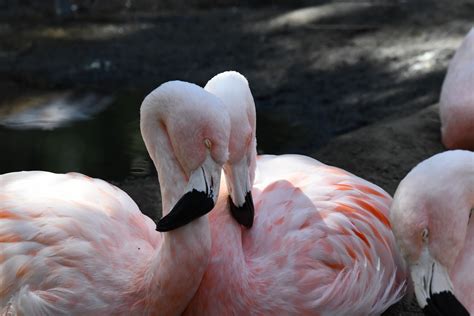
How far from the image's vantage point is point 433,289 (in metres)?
2.82

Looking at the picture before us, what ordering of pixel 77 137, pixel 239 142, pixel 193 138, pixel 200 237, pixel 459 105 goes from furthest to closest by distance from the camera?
pixel 77 137 → pixel 459 105 → pixel 239 142 → pixel 200 237 → pixel 193 138

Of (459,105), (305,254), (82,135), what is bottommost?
(82,135)

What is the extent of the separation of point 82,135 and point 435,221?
313cm

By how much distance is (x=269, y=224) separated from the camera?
11.1 ft

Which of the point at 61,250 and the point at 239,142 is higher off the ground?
the point at 239,142

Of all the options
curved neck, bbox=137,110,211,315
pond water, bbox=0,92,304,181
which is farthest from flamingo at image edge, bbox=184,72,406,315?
pond water, bbox=0,92,304,181

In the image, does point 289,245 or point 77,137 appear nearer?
point 289,245

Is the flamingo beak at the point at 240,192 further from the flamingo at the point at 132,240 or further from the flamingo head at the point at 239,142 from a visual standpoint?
the flamingo at the point at 132,240

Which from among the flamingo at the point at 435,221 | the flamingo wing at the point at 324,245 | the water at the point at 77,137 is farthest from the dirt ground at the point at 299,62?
the flamingo at the point at 435,221

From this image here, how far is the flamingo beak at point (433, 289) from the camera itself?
2.78m

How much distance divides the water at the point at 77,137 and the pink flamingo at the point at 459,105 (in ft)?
5.74

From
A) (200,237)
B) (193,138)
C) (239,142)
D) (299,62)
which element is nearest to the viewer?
(193,138)

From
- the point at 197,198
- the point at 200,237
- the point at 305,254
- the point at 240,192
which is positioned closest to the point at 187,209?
the point at 197,198

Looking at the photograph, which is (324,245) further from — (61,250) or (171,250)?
(61,250)
